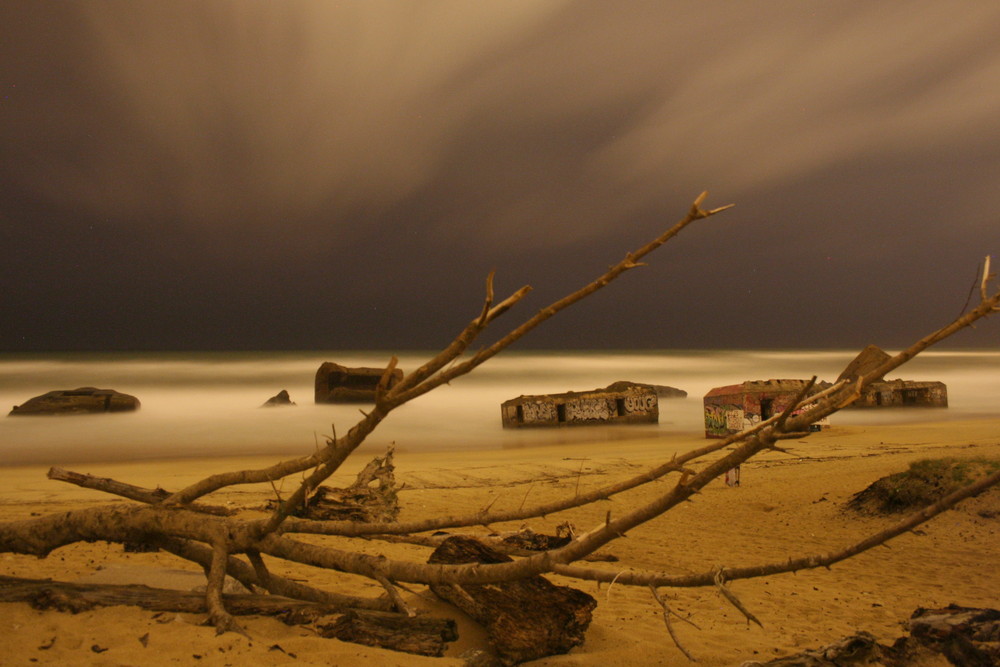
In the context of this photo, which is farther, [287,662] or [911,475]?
[911,475]

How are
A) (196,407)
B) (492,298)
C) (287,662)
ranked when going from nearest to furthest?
(492,298) → (287,662) → (196,407)

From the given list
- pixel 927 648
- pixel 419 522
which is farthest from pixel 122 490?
pixel 927 648

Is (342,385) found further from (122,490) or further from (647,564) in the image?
(122,490)

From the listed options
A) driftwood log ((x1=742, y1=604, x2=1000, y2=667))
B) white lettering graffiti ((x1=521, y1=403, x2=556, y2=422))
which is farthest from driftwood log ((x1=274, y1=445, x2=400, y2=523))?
white lettering graffiti ((x1=521, y1=403, x2=556, y2=422))

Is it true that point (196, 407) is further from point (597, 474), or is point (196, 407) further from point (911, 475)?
point (911, 475)

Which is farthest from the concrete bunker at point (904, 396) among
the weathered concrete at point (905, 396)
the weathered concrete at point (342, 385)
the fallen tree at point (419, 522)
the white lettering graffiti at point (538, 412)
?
the fallen tree at point (419, 522)

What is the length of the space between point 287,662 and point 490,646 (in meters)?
1.03

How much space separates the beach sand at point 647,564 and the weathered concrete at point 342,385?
39.6 ft

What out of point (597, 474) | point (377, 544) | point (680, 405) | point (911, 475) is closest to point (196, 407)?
point (680, 405)

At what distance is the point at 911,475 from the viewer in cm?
746

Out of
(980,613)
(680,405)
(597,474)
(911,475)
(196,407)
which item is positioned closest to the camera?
(980,613)

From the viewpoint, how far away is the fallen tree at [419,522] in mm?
2352

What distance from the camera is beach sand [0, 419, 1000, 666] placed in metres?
2.93

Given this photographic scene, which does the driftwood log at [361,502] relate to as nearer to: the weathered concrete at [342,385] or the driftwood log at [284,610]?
the driftwood log at [284,610]
